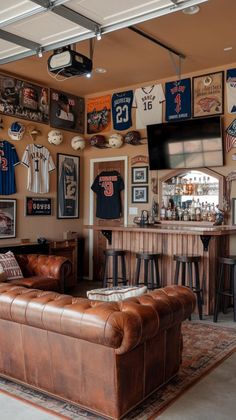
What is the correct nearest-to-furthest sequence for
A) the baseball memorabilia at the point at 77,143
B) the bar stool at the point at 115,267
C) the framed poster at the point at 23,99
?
the bar stool at the point at 115,267
the framed poster at the point at 23,99
the baseball memorabilia at the point at 77,143

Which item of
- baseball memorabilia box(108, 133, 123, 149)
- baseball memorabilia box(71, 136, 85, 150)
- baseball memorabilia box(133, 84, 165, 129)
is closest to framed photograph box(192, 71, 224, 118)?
baseball memorabilia box(133, 84, 165, 129)

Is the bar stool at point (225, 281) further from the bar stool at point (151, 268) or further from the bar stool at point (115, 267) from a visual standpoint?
the bar stool at point (115, 267)

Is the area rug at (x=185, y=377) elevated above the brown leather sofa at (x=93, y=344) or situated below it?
below

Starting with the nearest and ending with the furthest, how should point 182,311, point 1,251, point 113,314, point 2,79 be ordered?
point 113,314, point 182,311, point 1,251, point 2,79

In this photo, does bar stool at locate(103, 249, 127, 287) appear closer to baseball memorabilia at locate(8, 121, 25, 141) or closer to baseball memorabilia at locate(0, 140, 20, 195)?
baseball memorabilia at locate(0, 140, 20, 195)

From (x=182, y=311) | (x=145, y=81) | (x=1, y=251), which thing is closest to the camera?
(x=182, y=311)

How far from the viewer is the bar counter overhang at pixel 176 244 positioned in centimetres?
529

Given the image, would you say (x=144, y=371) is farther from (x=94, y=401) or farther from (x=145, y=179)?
(x=145, y=179)

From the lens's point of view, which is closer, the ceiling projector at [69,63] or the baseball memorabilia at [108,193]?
the ceiling projector at [69,63]

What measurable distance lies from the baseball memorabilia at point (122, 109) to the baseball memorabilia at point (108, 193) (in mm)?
889

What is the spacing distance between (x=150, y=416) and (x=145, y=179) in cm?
489

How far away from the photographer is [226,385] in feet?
10.6

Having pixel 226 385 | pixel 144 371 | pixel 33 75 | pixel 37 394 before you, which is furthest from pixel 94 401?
pixel 33 75

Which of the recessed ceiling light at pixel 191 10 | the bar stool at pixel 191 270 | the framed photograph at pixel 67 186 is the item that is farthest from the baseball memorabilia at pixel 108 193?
the recessed ceiling light at pixel 191 10
